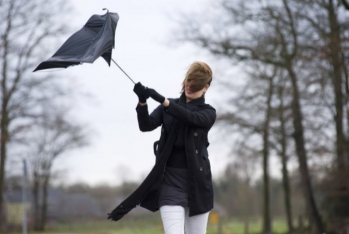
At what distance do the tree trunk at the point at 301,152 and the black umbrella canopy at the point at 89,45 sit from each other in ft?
71.6

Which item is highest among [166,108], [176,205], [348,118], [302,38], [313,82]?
[302,38]

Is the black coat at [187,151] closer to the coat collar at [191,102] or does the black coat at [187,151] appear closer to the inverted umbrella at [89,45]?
the coat collar at [191,102]

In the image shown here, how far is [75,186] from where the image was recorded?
77.7 meters

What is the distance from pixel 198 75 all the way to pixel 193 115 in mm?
311

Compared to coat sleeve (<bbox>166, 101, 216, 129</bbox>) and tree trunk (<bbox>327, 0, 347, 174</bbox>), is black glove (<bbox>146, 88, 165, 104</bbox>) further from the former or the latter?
tree trunk (<bbox>327, 0, 347, 174</bbox>)

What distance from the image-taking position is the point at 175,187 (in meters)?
5.06

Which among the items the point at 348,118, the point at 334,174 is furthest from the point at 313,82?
the point at 334,174

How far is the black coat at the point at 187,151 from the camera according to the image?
5016 millimetres

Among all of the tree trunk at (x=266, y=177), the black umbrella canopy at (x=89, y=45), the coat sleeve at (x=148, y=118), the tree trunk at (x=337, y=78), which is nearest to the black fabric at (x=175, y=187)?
the coat sleeve at (x=148, y=118)

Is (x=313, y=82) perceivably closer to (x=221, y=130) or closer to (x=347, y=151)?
(x=347, y=151)

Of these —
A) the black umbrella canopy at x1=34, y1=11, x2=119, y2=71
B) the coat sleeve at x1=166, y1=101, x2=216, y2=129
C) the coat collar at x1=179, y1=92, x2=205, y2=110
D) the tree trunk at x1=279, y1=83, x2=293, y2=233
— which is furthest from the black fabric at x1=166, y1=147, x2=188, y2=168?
the tree trunk at x1=279, y1=83, x2=293, y2=233

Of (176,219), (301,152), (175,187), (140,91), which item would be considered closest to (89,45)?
(140,91)

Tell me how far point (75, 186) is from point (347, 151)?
5693 cm

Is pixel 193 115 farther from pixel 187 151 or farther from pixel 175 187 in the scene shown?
pixel 175 187
